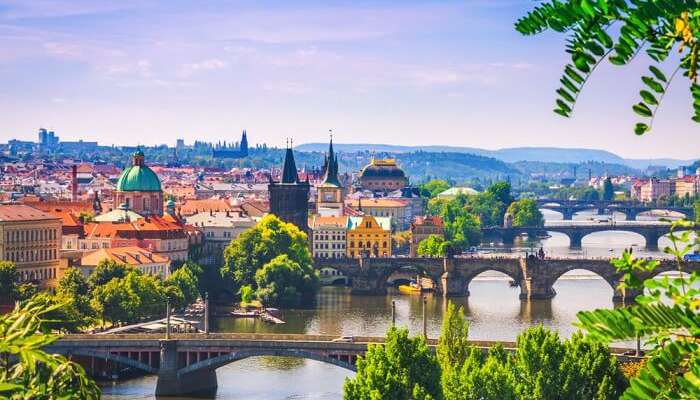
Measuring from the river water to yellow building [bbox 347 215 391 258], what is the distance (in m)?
7.28

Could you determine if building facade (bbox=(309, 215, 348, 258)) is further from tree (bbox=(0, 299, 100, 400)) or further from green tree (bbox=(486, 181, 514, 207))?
tree (bbox=(0, 299, 100, 400))

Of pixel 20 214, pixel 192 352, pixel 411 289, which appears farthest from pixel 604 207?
pixel 192 352

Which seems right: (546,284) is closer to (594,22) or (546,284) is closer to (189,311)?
(189,311)

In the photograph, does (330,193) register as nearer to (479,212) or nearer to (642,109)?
(479,212)

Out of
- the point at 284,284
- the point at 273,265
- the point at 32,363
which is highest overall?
the point at 32,363

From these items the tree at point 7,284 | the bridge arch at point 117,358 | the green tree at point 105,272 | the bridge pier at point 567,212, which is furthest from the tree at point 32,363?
the bridge pier at point 567,212

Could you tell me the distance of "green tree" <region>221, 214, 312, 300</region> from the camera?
238 feet

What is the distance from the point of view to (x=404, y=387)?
30078 millimetres

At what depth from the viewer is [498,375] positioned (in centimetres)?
2903

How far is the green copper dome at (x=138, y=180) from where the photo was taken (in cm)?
8438

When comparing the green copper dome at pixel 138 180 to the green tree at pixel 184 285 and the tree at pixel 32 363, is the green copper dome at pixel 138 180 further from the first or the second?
the tree at pixel 32 363

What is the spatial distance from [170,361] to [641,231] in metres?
73.2

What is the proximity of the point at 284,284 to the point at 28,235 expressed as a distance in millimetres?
12054

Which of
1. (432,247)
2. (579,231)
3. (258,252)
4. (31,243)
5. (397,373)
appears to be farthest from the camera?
(579,231)
